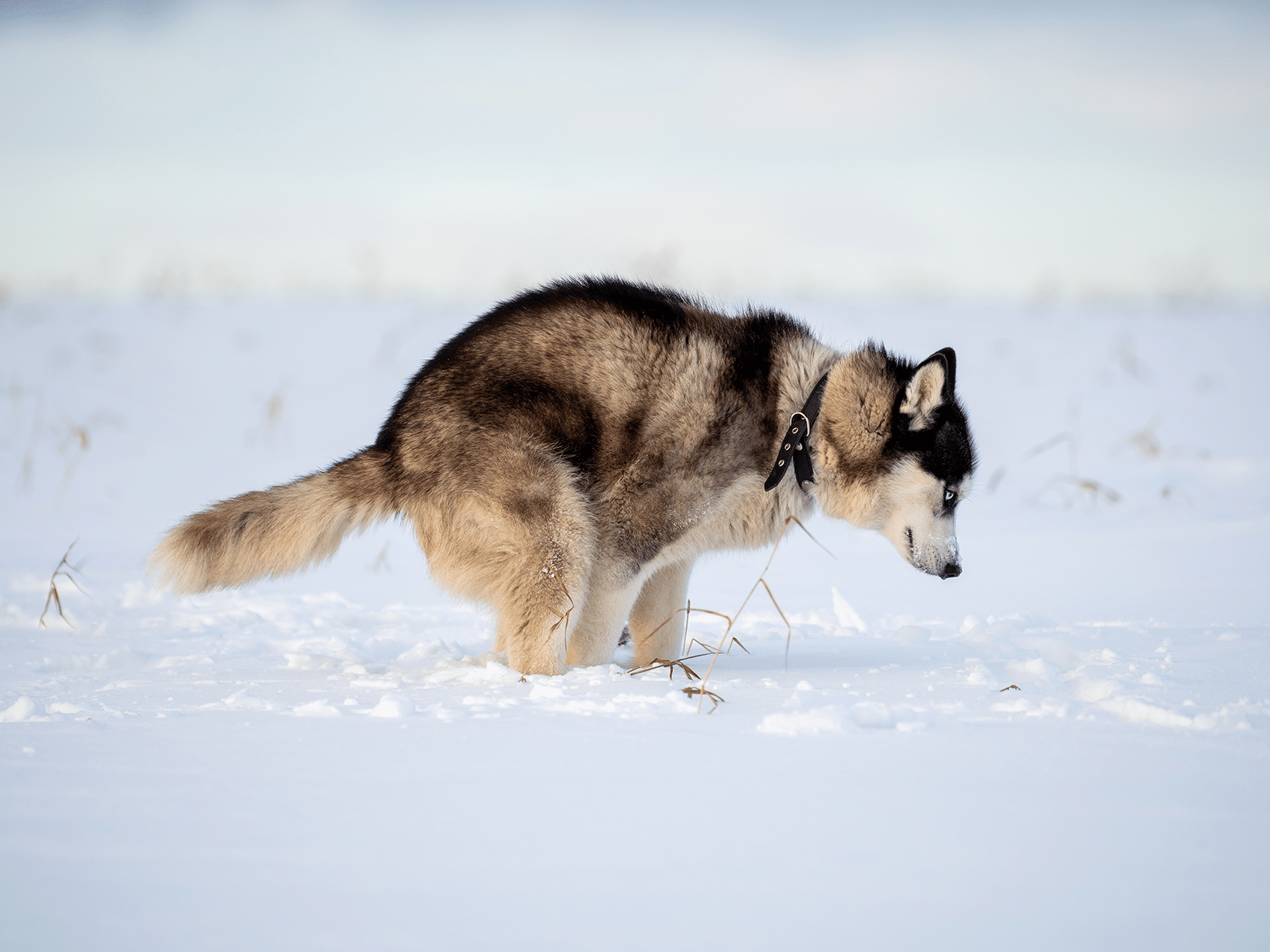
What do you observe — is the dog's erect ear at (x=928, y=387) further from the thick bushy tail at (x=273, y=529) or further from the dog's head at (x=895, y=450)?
the thick bushy tail at (x=273, y=529)

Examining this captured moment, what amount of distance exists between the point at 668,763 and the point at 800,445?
2030mm

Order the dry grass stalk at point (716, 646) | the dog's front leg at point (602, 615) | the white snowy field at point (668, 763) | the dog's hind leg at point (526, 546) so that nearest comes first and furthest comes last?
the white snowy field at point (668, 763) < the dry grass stalk at point (716, 646) < the dog's hind leg at point (526, 546) < the dog's front leg at point (602, 615)

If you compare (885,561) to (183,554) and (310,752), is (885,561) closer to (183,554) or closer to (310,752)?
(183,554)

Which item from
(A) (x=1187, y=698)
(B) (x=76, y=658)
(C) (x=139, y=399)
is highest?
(C) (x=139, y=399)

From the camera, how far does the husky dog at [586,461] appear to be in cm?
382

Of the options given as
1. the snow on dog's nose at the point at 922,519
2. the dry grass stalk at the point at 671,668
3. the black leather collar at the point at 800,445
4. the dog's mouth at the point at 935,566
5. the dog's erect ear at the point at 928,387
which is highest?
the dog's erect ear at the point at 928,387

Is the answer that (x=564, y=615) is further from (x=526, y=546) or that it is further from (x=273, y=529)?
(x=273, y=529)

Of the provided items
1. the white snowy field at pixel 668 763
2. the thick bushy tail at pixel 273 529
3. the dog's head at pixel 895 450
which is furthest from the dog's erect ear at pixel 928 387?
the thick bushy tail at pixel 273 529

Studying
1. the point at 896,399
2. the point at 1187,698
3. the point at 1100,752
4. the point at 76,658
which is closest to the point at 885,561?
the point at 896,399

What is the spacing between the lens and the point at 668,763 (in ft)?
8.02

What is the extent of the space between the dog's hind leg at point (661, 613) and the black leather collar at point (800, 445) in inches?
23.9

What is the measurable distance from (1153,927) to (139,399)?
11.0 metres

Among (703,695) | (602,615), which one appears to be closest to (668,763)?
(703,695)

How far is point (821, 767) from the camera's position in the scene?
2418mm
